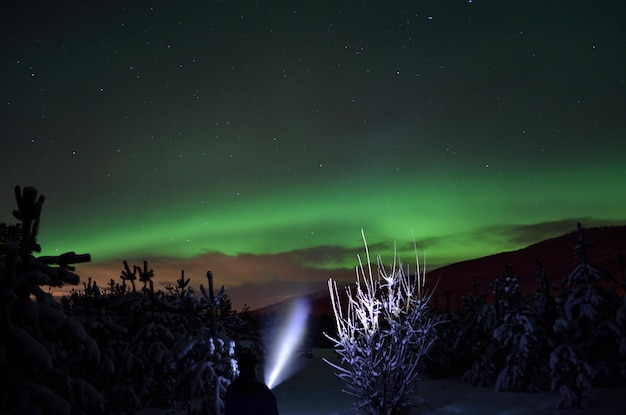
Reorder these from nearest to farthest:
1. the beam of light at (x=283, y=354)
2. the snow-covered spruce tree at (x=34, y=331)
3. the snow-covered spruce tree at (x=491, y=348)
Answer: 1. the snow-covered spruce tree at (x=34, y=331)
2. the snow-covered spruce tree at (x=491, y=348)
3. the beam of light at (x=283, y=354)

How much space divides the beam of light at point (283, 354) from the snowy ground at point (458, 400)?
3.83 meters

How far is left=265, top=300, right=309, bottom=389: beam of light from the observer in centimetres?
3483

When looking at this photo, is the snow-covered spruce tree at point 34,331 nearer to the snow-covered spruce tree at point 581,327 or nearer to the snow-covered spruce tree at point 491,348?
the snow-covered spruce tree at point 581,327

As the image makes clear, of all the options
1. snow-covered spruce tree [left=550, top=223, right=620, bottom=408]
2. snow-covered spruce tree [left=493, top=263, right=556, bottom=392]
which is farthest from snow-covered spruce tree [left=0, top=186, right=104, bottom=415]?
snow-covered spruce tree [left=493, top=263, right=556, bottom=392]

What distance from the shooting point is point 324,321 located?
7644 cm

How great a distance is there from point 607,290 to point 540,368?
587cm

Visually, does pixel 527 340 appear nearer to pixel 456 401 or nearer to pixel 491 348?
pixel 456 401

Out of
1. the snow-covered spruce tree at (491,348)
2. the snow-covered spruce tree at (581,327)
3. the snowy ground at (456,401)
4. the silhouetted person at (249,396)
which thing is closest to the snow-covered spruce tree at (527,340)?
the snowy ground at (456,401)

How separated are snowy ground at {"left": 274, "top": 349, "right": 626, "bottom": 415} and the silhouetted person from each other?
401 inches

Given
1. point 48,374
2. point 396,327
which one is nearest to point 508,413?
point 396,327

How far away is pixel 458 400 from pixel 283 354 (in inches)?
1119

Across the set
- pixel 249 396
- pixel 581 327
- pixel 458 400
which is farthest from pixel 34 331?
pixel 458 400

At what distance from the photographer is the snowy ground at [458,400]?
1798 cm

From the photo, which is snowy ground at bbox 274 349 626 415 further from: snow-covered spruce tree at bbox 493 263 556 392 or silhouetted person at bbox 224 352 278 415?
silhouetted person at bbox 224 352 278 415
